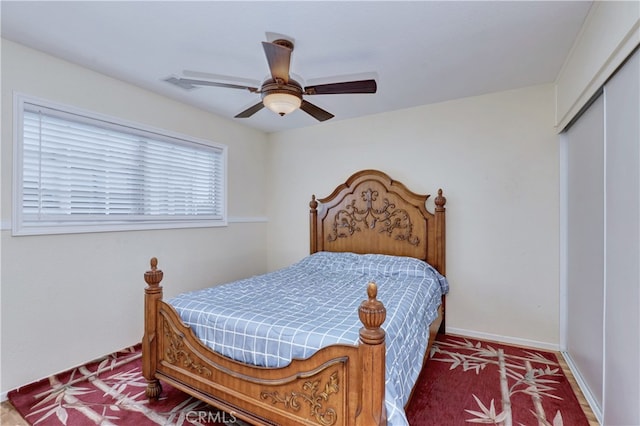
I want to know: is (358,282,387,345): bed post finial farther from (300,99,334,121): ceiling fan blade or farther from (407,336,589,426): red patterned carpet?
(300,99,334,121): ceiling fan blade

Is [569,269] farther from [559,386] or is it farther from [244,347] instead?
[244,347]

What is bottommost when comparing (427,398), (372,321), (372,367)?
(427,398)

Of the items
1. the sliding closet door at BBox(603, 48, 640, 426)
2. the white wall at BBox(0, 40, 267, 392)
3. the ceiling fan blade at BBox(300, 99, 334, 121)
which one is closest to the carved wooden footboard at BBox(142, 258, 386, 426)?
the white wall at BBox(0, 40, 267, 392)

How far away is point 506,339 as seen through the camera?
3.08 metres

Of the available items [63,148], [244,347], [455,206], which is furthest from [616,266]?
[63,148]

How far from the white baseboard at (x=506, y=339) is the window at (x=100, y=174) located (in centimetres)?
307

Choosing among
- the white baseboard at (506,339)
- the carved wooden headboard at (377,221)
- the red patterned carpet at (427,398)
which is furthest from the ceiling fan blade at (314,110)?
the white baseboard at (506,339)

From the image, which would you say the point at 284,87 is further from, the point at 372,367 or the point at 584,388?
the point at 584,388

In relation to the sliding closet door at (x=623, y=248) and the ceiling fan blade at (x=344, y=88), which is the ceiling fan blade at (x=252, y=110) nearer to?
the ceiling fan blade at (x=344, y=88)

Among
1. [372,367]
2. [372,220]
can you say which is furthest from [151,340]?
[372,220]

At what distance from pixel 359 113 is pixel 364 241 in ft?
5.02

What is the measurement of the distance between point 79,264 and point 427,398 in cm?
289

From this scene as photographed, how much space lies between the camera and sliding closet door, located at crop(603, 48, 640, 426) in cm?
144

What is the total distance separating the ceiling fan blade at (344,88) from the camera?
6.66ft
